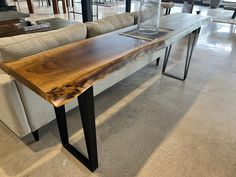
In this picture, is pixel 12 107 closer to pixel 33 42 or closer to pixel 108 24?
pixel 33 42

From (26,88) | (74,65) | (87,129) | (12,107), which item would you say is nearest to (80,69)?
(74,65)

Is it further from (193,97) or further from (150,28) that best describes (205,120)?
(150,28)

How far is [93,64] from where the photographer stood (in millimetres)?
1011

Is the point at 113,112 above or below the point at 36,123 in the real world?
below

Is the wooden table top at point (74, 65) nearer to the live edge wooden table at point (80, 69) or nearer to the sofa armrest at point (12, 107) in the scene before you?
the live edge wooden table at point (80, 69)

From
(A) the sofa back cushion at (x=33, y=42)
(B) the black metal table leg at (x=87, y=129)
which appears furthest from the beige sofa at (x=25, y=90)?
(B) the black metal table leg at (x=87, y=129)

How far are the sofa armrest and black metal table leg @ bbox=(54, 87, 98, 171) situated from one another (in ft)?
0.80

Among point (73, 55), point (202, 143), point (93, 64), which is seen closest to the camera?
point (93, 64)

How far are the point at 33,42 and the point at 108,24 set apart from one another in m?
0.80

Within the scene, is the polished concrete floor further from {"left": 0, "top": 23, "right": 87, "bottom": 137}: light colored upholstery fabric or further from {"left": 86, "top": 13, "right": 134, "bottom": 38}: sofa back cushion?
{"left": 86, "top": 13, "right": 134, "bottom": 38}: sofa back cushion

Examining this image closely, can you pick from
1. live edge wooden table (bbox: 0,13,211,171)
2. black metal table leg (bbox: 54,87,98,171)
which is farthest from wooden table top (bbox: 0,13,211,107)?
black metal table leg (bbox: 54,87,98,171)

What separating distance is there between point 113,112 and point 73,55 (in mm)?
912

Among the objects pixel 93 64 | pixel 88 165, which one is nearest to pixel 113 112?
pixel 88 165

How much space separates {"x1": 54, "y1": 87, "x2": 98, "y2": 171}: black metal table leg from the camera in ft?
3.39
